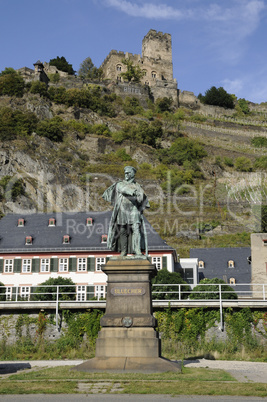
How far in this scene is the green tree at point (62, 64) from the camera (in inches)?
4399

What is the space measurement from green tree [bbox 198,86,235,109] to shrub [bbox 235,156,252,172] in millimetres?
36388

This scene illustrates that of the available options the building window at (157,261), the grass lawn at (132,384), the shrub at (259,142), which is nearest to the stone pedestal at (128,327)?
the grass lawn at (132,384)

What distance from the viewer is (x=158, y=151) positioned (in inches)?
3469

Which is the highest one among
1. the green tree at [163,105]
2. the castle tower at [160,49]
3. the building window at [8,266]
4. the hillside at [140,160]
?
the castle tower at [160,49]

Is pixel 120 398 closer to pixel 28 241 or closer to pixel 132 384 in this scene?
pixel 132 384

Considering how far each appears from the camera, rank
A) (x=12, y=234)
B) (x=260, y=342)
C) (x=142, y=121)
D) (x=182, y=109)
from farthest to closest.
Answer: (x=182, y=109) < (x=142, y=121) < (x=12, y=234) < (x=260, y=342)

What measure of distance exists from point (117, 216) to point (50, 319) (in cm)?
1167

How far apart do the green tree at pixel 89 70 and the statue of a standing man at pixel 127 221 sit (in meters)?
105

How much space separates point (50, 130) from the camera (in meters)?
80.4

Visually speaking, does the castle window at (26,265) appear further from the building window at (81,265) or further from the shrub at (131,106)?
the shrub at (131,106)

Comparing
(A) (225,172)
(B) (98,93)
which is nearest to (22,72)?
(B) (98,93)

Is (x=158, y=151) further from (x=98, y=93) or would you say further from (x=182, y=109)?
(x=182, y=109)

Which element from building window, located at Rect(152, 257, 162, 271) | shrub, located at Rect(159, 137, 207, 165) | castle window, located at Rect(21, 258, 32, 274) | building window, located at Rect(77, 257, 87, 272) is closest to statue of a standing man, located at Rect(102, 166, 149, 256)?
building window, located at Rect(152, 257, 162, 271)

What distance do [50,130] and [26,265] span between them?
42543 millimetres
